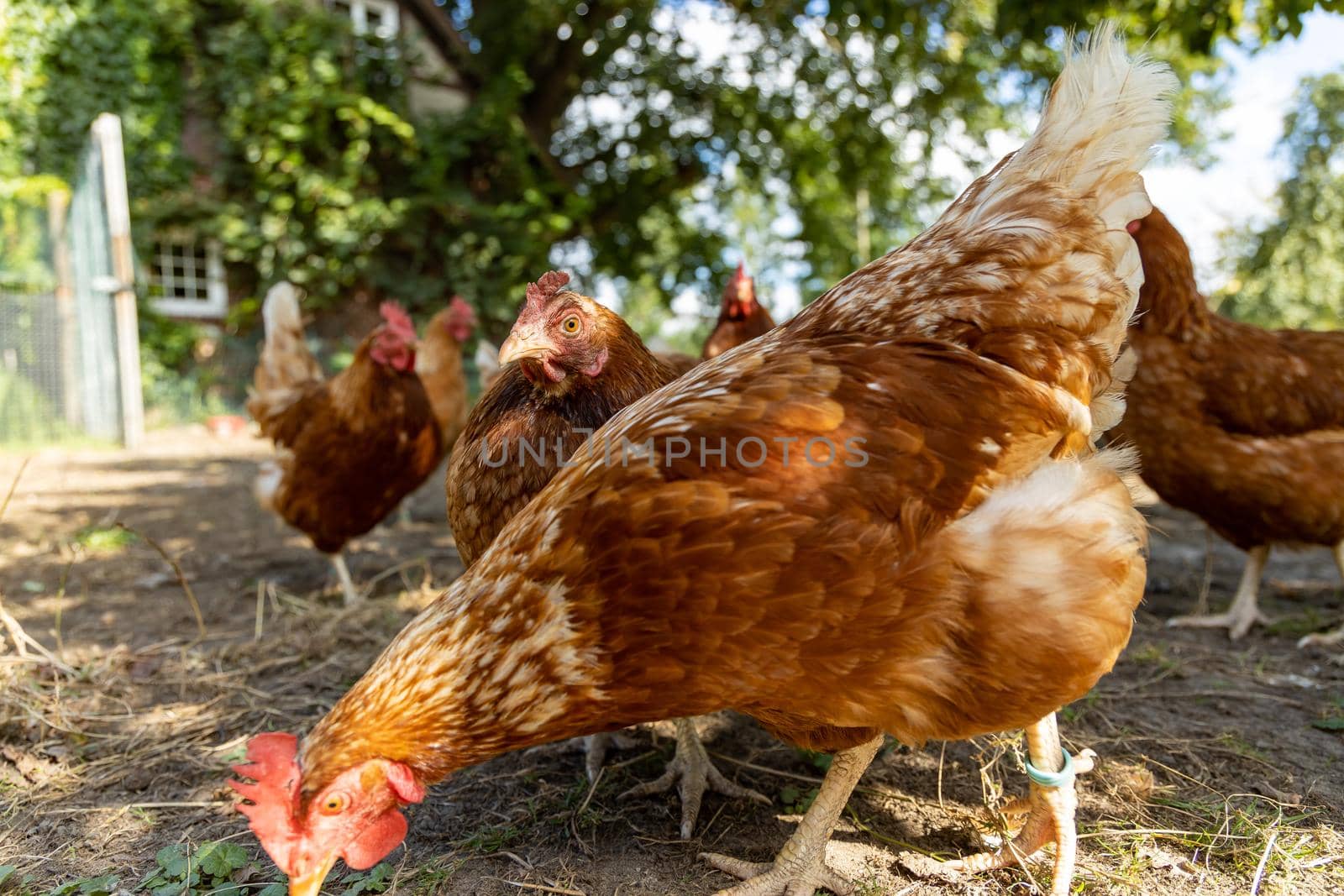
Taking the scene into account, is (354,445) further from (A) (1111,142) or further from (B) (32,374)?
(B) (32,374)

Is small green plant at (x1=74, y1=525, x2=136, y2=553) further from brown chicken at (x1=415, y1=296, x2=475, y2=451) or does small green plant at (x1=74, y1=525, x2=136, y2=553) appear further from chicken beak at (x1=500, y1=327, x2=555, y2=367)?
chicken beak at (x1=500, y1=327, x2=555, y2=367)

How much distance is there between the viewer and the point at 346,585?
389 cm

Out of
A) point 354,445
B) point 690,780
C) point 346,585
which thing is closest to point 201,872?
point 690,780

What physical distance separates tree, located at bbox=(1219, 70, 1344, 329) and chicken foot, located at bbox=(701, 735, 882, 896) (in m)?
11.5

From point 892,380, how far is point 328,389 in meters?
3.39

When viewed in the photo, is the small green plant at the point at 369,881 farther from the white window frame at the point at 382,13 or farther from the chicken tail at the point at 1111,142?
the white window frame at the point at 382,13

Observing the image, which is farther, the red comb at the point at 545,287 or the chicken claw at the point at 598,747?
the chicken claw at the point at 598,747

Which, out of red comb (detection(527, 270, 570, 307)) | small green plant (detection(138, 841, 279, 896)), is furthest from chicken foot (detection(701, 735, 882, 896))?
red comb (detection(527, 270, 570, 307))

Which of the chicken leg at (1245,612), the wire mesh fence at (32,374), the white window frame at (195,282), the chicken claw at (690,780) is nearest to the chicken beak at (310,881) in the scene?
the chicken claw at (690,780)

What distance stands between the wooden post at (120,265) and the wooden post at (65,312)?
534 millimetres

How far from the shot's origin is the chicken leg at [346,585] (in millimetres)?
3773

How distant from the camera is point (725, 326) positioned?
420cm

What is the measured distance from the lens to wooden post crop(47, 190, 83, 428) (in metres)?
8.05

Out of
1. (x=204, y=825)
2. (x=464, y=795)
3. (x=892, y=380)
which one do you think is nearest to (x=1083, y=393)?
(x=892, y=380)
